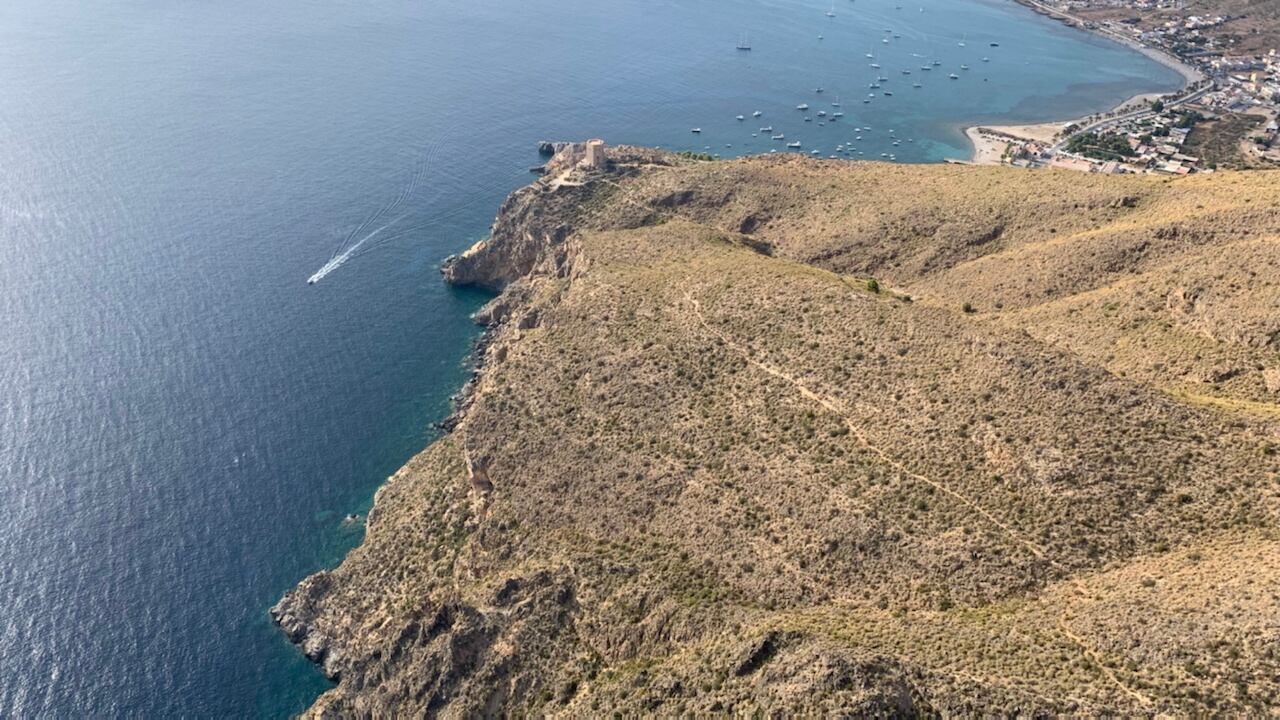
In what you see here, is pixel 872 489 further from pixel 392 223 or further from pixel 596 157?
pixel 392 223

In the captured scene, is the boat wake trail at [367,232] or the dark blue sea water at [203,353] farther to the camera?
the boat wake trail at [367,232]

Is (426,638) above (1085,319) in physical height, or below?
below

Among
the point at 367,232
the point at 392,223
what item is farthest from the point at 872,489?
the point at 392,223

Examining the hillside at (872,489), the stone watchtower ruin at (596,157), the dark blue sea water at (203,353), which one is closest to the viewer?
the hillside at (872,489)

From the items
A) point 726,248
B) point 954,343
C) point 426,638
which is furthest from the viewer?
point 726,248

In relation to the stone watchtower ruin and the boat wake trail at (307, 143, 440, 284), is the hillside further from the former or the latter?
the boat wake trail at (307, 143, 440, 284)

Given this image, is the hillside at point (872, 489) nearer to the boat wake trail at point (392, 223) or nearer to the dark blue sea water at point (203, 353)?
the dark blue sea water at point (203, 353)

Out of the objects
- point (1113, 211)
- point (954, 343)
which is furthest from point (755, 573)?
point (1113, 211)

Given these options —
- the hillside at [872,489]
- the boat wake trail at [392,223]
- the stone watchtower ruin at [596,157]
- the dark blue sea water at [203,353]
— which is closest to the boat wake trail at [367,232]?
the boat wake trail at [392,223]

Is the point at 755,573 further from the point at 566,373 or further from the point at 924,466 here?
the point at 566,373
